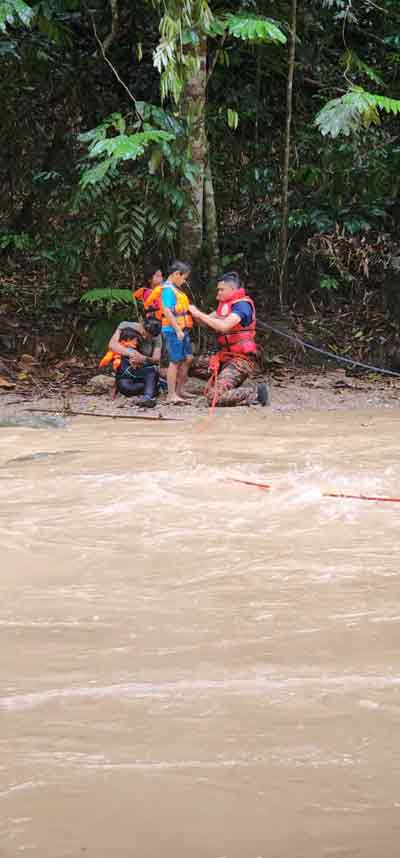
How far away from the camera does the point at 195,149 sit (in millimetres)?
10461

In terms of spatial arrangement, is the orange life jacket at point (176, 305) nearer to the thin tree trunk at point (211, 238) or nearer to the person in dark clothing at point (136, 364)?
the person in dark clothing at point (136, 364)

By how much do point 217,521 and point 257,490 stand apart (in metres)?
0.87

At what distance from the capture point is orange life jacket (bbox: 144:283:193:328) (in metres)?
9.70

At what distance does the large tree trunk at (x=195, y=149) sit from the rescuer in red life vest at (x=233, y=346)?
1140mm

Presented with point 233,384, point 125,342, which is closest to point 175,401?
point 233,384

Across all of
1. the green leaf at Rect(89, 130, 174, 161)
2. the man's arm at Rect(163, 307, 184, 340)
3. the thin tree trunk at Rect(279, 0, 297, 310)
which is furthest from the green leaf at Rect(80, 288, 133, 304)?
the thin tree trunk at Rect(279, 0, 297, 310)

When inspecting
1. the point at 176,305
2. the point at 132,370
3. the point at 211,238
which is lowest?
the point at 132,370

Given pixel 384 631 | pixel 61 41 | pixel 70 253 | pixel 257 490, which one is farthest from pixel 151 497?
pixel 61 41

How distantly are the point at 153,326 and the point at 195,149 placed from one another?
191 centimetres

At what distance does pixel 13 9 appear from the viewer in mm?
8977

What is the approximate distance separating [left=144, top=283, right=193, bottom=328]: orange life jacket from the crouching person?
0.74 feet

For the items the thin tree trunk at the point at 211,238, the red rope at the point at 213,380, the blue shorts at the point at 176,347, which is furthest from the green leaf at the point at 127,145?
the red rope at the point at 213,380

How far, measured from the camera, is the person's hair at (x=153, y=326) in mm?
10164

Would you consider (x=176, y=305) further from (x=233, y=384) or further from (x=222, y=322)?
(x=233, y=384)
